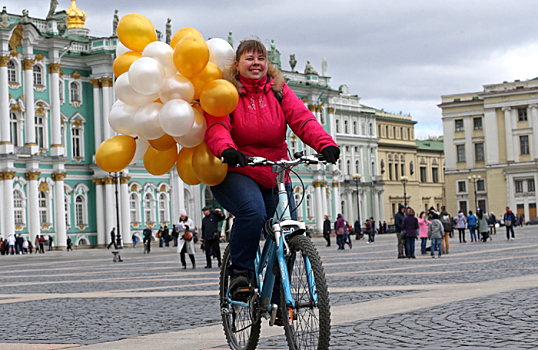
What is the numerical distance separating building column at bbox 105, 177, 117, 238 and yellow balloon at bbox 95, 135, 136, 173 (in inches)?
2033

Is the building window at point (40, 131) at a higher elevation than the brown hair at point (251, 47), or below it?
higher

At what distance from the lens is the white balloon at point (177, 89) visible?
6051mm

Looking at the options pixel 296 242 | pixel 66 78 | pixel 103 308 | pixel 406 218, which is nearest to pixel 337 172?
pixel 66 78

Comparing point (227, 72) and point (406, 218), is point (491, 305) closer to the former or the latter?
point (227, 72)

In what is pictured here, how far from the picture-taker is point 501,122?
102938 mm

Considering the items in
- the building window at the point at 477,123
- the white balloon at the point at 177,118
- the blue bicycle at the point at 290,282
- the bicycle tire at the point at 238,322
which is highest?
the building window at the point at 477,123

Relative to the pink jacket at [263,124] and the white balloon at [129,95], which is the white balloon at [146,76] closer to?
the white balloon at [129,95]

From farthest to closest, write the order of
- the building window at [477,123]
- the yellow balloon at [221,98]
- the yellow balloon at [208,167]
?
1. the building window at [477,123]
2. the yellow balloon at [208,167]
3. the yellow balloon at [221,98]

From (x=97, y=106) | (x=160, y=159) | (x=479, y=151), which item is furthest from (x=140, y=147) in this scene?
(x=479, y=151)

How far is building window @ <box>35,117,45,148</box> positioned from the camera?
Answer: 178ft

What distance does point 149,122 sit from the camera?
6086 mm

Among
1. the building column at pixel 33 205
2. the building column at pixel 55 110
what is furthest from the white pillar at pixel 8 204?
the building column at pixel 55 110

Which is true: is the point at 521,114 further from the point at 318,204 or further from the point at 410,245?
the point at 410,245

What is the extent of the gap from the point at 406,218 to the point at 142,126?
748 inches
